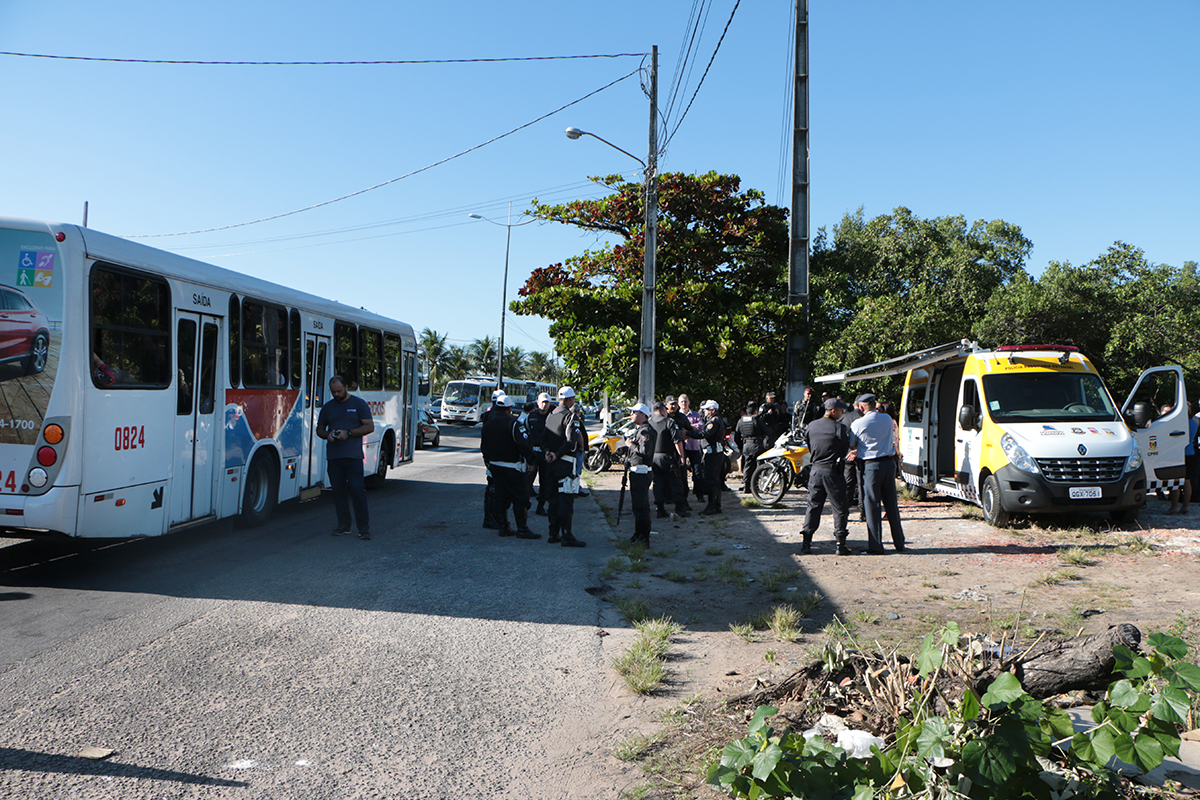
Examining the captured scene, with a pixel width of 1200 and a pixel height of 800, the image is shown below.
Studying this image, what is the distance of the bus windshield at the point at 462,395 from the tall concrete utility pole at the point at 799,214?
30647 mm

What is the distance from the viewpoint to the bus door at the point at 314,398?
1130cm

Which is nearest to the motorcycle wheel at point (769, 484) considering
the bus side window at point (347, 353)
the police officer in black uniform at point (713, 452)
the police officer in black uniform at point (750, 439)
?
the police officer in black uniform at point (750, 439)

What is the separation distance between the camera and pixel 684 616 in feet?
21.4

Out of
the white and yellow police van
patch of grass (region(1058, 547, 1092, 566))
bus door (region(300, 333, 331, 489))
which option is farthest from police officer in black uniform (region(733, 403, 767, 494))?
bus door (region(300, 333, 331, 489))

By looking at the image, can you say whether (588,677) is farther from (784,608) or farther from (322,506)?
(322,506)

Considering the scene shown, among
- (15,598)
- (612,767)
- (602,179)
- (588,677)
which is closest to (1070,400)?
(588,677)

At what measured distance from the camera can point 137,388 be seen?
289 inches

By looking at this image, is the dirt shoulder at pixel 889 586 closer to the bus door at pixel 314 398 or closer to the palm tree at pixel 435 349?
the bus door at pixel 314 398

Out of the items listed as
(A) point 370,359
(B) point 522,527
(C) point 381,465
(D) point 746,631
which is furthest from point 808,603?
(C) point 381,465

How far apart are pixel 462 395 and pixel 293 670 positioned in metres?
42.6

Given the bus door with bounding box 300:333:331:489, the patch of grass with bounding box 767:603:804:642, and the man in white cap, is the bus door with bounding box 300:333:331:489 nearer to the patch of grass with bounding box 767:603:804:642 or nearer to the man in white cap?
the man in white cap

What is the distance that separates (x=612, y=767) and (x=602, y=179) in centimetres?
1965

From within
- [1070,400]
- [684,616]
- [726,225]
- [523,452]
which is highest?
[726,225]

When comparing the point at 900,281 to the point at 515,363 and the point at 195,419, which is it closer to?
the point at 195,419
